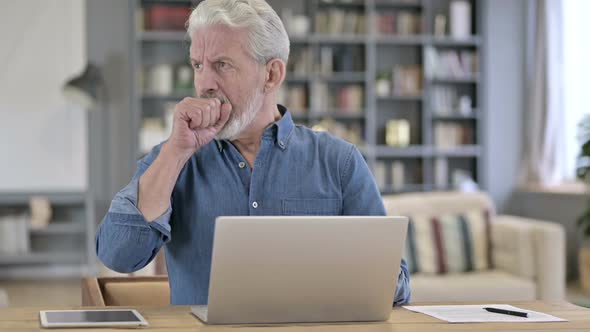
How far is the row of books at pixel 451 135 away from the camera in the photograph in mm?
9156

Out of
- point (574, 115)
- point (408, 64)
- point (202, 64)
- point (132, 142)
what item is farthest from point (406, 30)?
point (202, 64)

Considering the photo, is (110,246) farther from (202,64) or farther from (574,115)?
(574,115)

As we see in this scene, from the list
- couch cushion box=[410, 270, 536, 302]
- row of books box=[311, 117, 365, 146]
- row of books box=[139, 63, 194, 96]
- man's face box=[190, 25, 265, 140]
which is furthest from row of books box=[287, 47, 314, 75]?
man's face box=[190, 25, 265, 140]

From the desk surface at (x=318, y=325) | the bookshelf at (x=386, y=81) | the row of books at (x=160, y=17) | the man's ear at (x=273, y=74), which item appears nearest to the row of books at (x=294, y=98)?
the bookshelf at (x=386, y=81)

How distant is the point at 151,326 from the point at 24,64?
7.11 m

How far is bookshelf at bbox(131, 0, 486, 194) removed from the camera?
348 inches

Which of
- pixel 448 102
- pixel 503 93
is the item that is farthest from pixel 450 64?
pixel 503 93

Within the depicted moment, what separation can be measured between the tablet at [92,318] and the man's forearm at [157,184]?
10.3 inches

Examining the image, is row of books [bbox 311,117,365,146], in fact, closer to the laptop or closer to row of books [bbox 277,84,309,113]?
row of books [bbox 277,84,309,113]

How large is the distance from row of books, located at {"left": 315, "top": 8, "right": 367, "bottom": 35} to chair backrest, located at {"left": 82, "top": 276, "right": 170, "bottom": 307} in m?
6.24

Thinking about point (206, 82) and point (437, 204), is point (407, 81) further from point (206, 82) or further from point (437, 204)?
point (206, 82)

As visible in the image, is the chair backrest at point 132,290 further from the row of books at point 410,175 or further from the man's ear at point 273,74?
the row of books at point 410,175

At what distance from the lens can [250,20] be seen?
2.30 meters

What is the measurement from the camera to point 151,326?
178 centimetres
